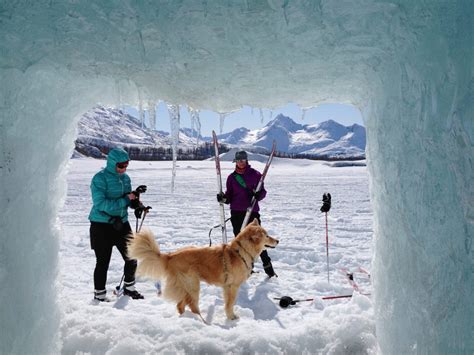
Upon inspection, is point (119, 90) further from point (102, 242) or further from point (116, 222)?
point (102, 242)

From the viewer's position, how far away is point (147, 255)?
333 cm

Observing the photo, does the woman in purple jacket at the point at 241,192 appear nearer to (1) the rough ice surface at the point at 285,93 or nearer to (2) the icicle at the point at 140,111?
(2) the icicle at the point at 140,111

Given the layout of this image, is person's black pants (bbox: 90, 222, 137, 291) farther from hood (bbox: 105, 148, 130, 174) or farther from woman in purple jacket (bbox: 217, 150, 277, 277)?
woman in purple jacket (bbox: 217, 150, 277, 277)

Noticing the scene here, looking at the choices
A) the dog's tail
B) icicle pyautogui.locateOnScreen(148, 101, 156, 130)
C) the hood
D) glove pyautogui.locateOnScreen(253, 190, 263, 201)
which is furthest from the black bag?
glove pyautogui.locateOnScreen(253, 190, 263, 201)

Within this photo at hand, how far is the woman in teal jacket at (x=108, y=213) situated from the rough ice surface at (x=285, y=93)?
1.15 meters

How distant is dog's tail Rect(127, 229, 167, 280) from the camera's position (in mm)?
3318

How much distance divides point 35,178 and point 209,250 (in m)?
1.88

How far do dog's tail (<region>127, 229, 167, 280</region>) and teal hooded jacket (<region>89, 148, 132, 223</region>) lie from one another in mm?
525

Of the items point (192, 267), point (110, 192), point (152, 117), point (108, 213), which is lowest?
point (192, 267)

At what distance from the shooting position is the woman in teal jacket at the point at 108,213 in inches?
143

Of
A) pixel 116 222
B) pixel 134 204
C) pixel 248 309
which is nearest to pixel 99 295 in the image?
pixel 116 222

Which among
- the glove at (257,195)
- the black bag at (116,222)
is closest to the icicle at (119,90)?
the black bag at (116,222)

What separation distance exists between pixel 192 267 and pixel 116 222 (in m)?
1.00

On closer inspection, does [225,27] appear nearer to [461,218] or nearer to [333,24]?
[333,24]
